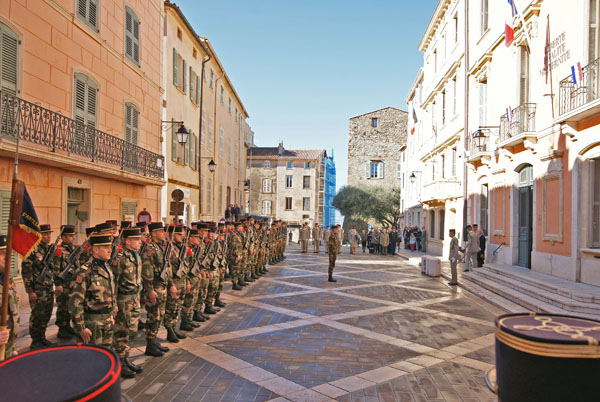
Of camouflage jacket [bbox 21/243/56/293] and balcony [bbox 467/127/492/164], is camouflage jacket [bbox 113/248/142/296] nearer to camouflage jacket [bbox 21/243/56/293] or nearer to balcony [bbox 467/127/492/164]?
camouflage jacket [bbox 21/243/56/293]

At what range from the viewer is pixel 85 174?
12.7 metres

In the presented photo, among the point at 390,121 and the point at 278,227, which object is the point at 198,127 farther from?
the point at 390,121

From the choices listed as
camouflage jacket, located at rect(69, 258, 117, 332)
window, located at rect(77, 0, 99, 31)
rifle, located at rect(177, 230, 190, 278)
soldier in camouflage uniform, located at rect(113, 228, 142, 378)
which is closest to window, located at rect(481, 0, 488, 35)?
window, located at rect(77, 0, 99, 31)

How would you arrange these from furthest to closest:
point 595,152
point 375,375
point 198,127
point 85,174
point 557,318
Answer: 1. point 198,127
2. point 85,174
3. point 595,152
4. point 375,375
5. point 557,318

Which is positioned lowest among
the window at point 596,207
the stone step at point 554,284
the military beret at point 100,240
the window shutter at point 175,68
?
the stone step at point 554,284

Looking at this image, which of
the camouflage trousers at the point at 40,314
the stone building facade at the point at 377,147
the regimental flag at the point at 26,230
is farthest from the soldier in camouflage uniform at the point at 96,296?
the stone building facade at the point at 377,147

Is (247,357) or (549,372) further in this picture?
(247,357)

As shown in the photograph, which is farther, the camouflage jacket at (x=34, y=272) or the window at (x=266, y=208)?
the window at (x=266, y=208)

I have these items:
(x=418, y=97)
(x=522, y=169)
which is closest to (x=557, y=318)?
(x=522, y=169)

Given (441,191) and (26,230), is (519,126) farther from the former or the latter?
(26,230)

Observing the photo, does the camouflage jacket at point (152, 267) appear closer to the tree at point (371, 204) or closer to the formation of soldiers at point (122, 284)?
the formation of soldiers at point (122, 284)

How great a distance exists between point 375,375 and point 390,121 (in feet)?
157

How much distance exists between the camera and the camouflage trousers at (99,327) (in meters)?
5.35

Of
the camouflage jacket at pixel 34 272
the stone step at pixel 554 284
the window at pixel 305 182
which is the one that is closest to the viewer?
the camouflage jacket at pixel 34 272
